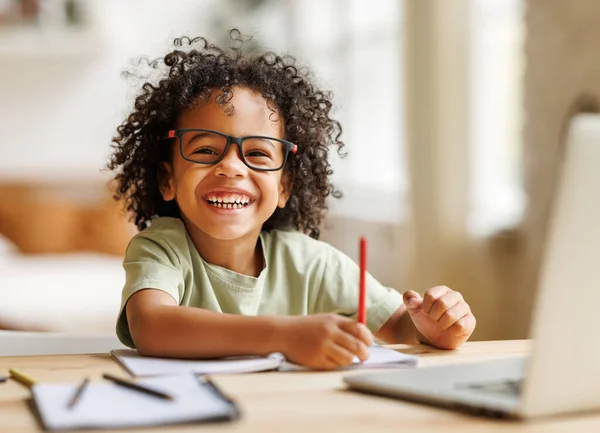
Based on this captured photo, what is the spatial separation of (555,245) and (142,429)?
0.38 metres

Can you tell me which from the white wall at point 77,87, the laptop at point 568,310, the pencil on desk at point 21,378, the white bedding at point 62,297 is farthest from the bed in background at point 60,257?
the laptop at point 568,310

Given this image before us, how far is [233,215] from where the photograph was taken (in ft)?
4.28

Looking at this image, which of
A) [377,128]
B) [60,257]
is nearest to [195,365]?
[60,257]

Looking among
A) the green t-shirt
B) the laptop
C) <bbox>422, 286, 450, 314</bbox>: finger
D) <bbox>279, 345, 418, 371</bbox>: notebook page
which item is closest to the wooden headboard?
the green t-shirt

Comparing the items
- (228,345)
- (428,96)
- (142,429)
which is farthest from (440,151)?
(142,429)

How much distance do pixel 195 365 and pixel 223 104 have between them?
417mm

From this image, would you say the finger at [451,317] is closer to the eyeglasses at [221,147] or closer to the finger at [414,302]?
the finger at [414,302]

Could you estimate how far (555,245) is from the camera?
30.2 inches

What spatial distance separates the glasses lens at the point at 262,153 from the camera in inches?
52.2

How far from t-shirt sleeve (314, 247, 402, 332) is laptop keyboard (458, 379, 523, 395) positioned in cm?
47

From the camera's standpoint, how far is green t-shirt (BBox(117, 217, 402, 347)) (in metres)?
1.27

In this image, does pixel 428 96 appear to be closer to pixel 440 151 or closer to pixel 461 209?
pixel 440 151

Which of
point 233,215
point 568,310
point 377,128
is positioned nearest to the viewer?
point 568,310

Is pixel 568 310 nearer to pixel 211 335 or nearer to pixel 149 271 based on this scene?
pixel 211 335
